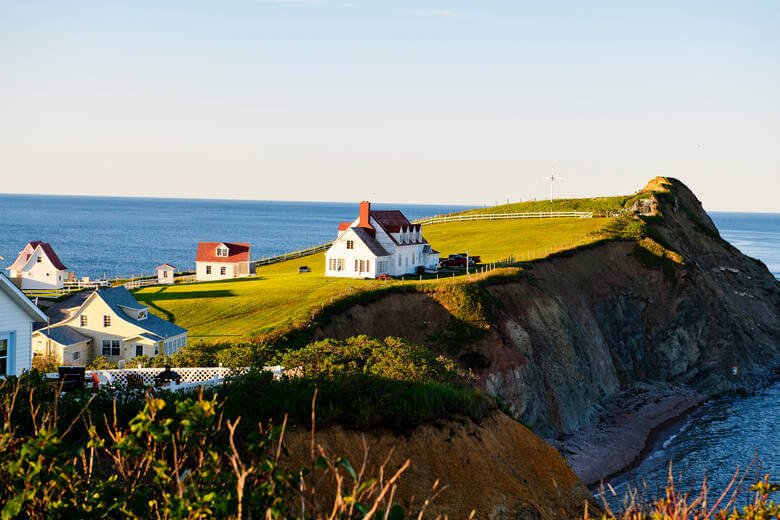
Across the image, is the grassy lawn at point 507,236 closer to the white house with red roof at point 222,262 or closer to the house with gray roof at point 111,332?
the white house with red roof at point 222,262

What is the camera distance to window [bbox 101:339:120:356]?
165 ft

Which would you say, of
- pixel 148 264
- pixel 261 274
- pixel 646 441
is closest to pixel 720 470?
pixel 646 441

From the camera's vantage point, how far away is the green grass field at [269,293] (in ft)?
187

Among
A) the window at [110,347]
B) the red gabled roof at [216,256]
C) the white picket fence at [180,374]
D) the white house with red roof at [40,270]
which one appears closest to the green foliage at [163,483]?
the white picket fence at [180,374]

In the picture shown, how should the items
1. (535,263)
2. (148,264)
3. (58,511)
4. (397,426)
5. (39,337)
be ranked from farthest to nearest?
(148,264)
(535,263)
(39,337)
(397,426)
(58,511)

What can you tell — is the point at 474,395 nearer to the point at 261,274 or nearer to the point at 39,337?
the point at 39,337

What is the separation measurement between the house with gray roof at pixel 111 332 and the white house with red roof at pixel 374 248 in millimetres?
26215

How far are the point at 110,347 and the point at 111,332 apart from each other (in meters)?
0.98

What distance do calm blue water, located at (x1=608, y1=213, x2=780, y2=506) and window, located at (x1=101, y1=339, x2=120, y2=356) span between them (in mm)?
32184

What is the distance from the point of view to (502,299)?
6419 centimetres

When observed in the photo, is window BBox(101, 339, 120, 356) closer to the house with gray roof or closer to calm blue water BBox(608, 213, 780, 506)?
the house with gray roof

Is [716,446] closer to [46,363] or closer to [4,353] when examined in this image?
[46,363]

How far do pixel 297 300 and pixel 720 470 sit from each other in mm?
33509

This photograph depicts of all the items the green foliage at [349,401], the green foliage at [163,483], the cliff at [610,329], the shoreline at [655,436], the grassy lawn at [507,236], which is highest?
the grassy lawn at [507,236]
